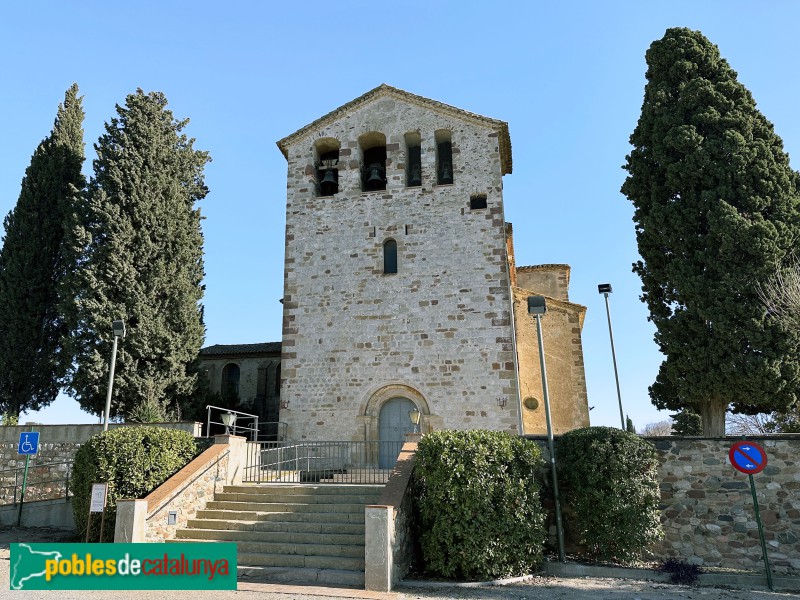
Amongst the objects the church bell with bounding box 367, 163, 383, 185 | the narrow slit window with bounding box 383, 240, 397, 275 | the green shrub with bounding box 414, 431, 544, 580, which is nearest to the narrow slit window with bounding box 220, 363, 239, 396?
the narrow slit window with bounding box 383, 240, 397, 275

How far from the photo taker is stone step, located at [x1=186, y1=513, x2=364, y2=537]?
1174 cm

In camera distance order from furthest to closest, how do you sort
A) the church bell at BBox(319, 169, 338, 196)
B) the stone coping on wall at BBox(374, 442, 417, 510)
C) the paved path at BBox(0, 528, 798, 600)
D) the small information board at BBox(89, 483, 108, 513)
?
the church bell at BBox(319, 169, 338, 196) < the small information board at BBox(89, 483, 108, 513) < the stone coping on wall at BBox(374, 442, 417, 510) < the paved path at BBox(0, 528, 798, 600)

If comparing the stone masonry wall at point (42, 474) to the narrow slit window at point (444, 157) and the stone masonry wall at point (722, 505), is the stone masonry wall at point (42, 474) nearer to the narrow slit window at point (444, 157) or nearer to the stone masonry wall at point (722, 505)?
the stone masonry wall at point (722, 505)

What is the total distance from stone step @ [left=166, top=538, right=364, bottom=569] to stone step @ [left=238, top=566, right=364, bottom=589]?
200 mm

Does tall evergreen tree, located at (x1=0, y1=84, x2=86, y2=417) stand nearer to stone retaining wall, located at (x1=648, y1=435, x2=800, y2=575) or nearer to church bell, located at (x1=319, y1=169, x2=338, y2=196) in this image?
church bell, located at (x1=319, y1=169, x2=338, y2=196)

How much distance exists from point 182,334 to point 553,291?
1686 centimetres

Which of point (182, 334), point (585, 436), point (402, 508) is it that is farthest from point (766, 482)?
point (182, 334)

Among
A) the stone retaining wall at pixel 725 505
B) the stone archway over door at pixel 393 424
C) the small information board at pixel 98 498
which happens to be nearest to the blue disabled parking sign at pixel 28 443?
the small information board at pixel 98 498

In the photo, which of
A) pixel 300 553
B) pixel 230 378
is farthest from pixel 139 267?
pixel 300 553

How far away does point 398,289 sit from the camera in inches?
821

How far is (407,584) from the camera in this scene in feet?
33.8

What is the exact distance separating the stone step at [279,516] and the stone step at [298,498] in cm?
45

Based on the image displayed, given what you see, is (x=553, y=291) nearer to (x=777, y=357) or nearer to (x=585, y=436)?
(x=777, y=357)

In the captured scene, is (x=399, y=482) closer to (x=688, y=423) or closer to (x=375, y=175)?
(x=375, y=175)
